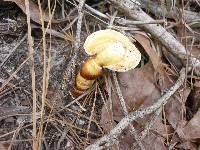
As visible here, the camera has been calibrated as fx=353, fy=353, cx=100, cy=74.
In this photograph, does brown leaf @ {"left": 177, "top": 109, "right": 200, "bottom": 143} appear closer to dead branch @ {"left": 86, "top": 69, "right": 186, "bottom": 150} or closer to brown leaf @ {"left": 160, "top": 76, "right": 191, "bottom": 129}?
brown leaf @ {"left": 160, "top": 76, "right": 191, "bottom": 129}

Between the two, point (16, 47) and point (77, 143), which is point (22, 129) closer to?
point (77, 143)

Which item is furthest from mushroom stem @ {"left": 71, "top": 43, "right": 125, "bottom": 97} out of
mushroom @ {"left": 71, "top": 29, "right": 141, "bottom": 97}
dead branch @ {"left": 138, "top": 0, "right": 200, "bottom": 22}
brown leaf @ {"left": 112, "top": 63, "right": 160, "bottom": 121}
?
dead branch @ {"left": 138, "top": 0, "right": 200, "bottom": 22}

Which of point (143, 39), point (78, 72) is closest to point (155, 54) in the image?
point (143, 39)

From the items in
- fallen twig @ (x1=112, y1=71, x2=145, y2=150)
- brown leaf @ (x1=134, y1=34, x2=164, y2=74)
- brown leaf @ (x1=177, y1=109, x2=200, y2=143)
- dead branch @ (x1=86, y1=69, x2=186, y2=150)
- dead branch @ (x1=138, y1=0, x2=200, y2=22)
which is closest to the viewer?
dead branch @ (x1=86, y1=69, x2=186, y2=150)

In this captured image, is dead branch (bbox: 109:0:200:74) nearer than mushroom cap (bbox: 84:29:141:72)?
No

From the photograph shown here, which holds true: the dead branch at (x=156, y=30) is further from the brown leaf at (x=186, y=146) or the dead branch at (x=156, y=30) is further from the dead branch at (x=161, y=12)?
the brown leaf at (x=186, y=146)

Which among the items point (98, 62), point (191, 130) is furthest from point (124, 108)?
point (191, 130)

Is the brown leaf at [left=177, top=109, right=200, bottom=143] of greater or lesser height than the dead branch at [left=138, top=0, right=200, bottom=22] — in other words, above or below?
below
